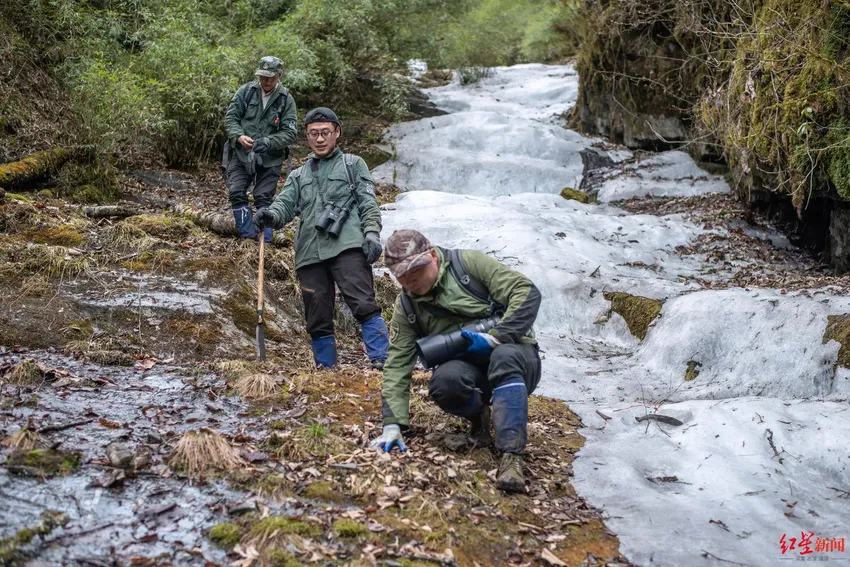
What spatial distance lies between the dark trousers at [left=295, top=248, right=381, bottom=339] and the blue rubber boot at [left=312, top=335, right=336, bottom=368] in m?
0.06

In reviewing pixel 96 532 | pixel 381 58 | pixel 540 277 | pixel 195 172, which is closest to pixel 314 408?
pixel 96 532

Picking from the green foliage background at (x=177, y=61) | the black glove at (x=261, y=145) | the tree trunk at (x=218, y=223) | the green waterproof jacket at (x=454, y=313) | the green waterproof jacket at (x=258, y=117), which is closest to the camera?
the green waterproof jacket at (x=454, y=313)

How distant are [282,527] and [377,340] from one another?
2.69 meters

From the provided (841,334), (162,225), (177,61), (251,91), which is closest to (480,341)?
(841,334)

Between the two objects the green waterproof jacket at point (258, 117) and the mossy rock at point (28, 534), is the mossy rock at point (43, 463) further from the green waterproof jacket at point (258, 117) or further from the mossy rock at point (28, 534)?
the green waterproof jacket at point (258, 117)

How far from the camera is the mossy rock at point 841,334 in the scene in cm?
579

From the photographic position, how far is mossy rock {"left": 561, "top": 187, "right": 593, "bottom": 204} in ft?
46.2

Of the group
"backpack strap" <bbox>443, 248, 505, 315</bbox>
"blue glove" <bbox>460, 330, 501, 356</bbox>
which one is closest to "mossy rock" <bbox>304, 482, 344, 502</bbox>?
"blue glove" <bbox>460, 330, 501, 356</bbox>

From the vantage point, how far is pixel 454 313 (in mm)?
4113

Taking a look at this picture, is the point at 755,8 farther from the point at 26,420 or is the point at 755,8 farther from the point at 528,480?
the point at 26,420

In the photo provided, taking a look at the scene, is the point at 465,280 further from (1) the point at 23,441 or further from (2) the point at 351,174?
(1) the point at 23,441

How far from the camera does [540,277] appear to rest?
9.22m

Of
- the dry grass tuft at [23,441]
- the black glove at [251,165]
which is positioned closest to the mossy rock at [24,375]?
the dry grass tuft at [23,441]

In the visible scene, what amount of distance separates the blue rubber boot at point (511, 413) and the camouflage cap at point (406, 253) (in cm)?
86
